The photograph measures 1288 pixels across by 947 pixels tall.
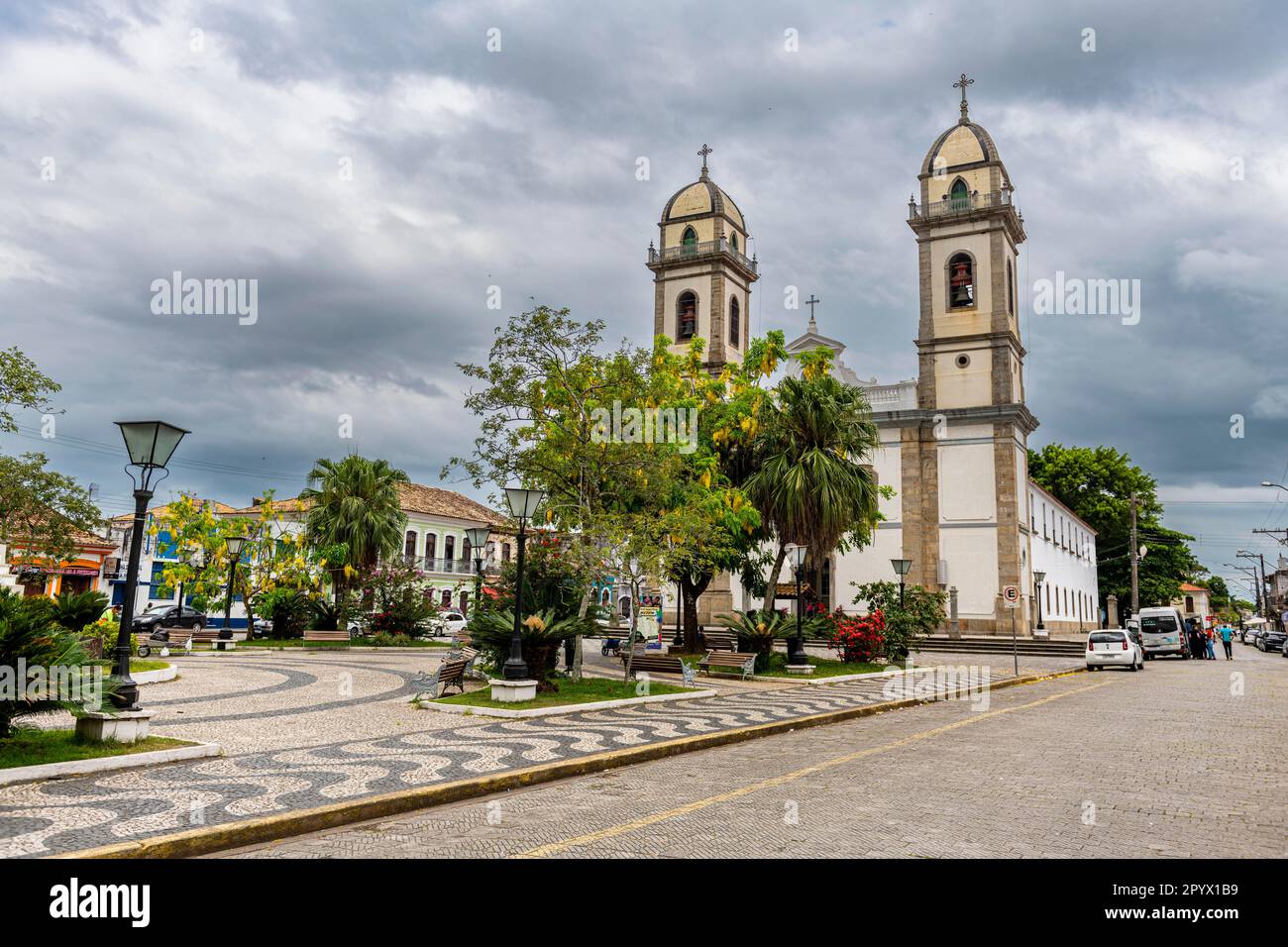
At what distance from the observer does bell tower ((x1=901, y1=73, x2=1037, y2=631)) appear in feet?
130

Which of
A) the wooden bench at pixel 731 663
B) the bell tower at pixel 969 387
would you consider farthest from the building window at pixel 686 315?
the wooden bench at pixel 731 663

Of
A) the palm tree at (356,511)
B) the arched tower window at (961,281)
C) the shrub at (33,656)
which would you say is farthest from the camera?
the arched tower window at (961,281)

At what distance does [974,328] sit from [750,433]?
20.7m

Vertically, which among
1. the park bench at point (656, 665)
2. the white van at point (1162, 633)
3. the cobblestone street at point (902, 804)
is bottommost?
the white van at point (1162, 633)

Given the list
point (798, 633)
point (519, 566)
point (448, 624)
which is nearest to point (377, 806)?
point (519, 566)

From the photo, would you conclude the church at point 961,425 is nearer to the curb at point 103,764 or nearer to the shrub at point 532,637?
the shrub at point 532,637

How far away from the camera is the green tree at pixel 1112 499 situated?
202ft

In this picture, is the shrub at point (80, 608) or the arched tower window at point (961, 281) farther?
the arched tower window at point (961, 281)

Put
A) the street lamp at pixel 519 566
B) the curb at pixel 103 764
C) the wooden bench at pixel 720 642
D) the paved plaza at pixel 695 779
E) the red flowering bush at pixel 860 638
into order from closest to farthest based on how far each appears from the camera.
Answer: the paved plaza at pixel 695 779 < the curb at pixel 103 764 < the street lamp at pixel 519 566 < the red flowering bush at pixel 860 638 < the wooden bench at pixel 720 642

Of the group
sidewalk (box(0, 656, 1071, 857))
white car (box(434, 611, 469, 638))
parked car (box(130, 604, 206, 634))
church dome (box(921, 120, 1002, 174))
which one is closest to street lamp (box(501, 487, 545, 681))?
sidewalk (box(0, 656, 1071, 857))

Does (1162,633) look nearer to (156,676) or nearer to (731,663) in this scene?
(731,663)

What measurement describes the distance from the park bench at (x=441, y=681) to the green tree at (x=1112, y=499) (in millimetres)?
53868

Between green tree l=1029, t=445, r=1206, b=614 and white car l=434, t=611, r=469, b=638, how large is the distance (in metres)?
39.7
